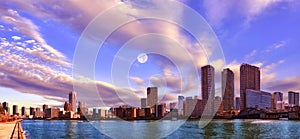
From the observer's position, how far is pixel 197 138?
255 feet

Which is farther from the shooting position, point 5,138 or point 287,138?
point 287,138

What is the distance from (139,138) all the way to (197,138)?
1289 cm

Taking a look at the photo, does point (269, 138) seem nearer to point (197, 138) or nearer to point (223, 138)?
point (223, 138)

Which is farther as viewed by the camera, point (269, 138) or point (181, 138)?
point (269, 138)

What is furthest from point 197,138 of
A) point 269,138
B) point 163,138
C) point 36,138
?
point 36,138

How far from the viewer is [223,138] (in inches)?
3098

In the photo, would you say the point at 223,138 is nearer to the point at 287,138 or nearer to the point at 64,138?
the point at 287,138

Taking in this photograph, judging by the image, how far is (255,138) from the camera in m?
81.8

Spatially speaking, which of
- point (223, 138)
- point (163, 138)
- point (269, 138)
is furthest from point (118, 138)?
point (269, 138)

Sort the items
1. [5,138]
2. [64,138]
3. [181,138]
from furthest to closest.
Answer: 1. [64,138]
2. [181,138]
3. [5,138]

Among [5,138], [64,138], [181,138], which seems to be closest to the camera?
[5,138]

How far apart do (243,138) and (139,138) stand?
23822 millimetres

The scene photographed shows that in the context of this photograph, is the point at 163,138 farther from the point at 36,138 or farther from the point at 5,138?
the point at 5,138

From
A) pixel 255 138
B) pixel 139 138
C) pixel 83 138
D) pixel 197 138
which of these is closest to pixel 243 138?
pixel 255 138
